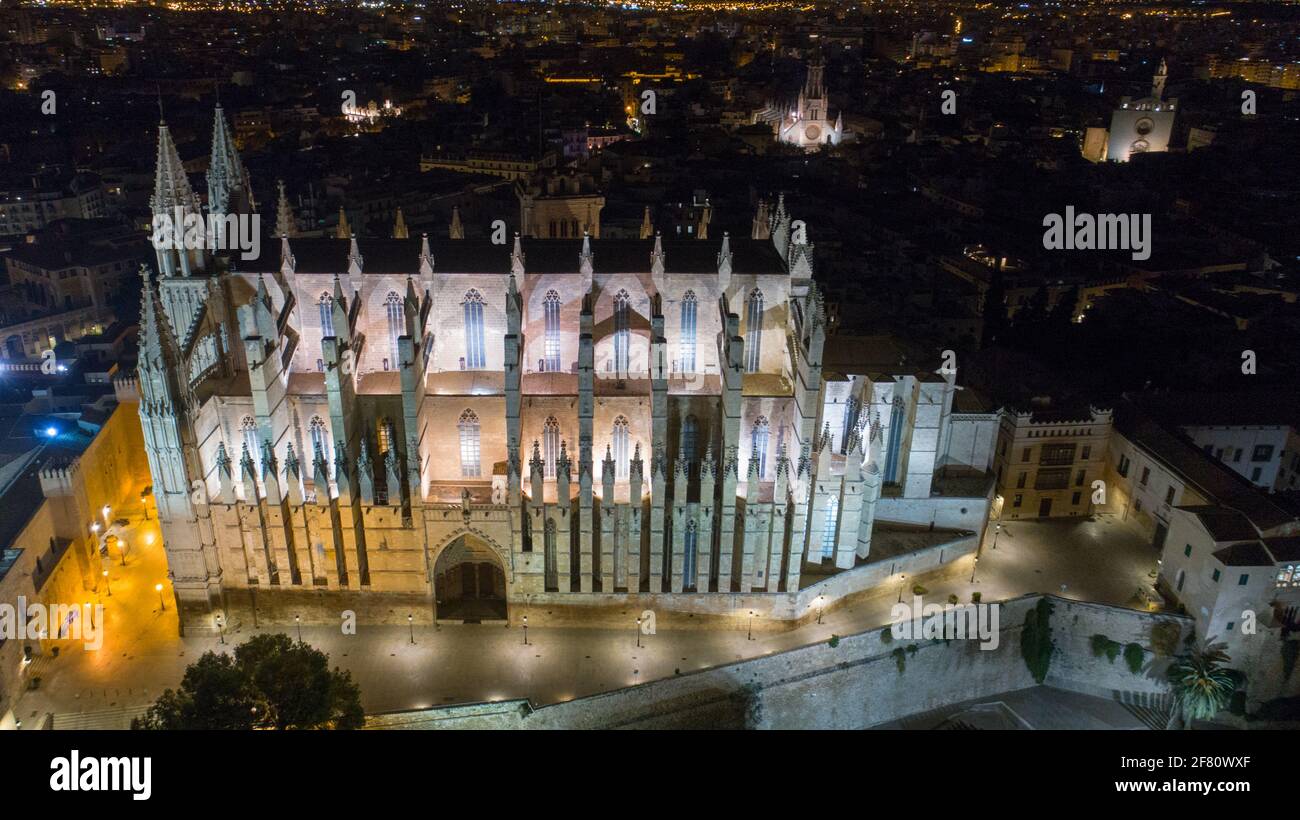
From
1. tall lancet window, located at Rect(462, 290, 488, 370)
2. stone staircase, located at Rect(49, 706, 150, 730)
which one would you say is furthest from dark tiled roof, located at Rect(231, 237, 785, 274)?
stone staircase, located at Rect(49, 706, 150, 730)

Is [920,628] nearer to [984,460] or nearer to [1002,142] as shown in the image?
[984,460]

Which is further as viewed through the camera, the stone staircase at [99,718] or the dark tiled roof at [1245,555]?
the dark tiled roof at [1245,555]

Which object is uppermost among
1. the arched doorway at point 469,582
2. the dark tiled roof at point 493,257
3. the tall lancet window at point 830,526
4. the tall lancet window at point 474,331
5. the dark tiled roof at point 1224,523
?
the dark tiled roof at point 493,257

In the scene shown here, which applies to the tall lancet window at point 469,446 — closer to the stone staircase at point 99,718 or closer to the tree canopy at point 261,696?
the tree canopy at point 261,696

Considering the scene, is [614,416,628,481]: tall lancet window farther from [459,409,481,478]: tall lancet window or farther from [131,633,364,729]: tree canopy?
[131,633,364,729]: tree canopy

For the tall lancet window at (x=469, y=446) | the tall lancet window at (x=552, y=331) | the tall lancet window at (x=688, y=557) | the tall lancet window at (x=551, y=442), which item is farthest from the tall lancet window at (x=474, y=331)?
the tall lancet window at (x=688, y=557)

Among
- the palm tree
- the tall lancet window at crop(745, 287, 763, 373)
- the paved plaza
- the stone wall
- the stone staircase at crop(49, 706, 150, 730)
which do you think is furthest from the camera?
the tall lancet window at crop(745, 287, 763, 373)

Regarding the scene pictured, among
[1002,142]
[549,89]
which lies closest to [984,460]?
[1002,142]
